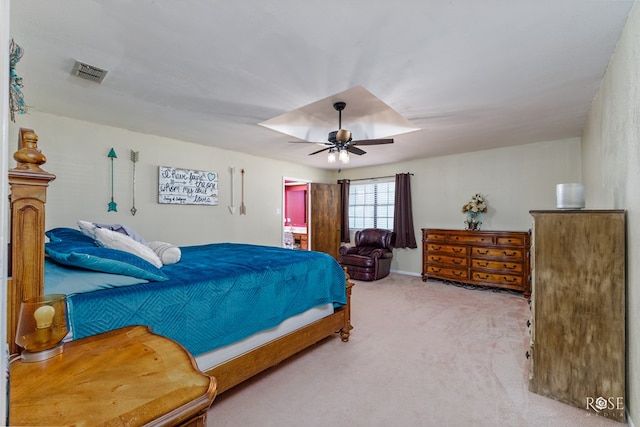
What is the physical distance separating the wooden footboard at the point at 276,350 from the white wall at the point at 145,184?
8.94 ft

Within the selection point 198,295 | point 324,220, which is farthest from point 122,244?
point 324,220

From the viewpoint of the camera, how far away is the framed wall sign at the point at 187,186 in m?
4.06

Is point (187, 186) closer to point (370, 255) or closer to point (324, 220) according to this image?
point (324, 220)

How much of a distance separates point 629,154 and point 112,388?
8.69ft

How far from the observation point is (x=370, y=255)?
5281mm

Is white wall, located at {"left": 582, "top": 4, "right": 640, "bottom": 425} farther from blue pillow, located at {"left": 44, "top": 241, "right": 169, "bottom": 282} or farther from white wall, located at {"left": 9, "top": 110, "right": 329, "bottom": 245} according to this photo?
white wall, located at {"left": 9, "top": 110, "right": 329, "bottom": 245}

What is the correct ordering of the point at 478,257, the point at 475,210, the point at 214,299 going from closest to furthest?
the point at 214,299, the point at 478,257, the point at 475,210

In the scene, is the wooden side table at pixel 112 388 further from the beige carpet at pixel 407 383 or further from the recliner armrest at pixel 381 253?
the recliner armrest at pixel 381 253

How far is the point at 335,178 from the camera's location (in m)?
6.97

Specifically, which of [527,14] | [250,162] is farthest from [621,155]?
[250,162]

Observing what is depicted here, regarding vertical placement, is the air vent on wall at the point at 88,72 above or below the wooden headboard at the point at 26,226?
above

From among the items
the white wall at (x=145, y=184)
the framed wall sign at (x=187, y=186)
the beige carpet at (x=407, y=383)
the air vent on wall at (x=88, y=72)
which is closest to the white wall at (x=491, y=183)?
the beige carpet at (x=407, y=383)

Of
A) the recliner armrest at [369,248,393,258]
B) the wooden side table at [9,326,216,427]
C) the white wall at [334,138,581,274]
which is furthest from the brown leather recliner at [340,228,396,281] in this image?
the wooden side table at [9,326,216,427]

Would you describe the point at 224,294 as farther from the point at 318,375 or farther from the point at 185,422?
the point at 185,422
